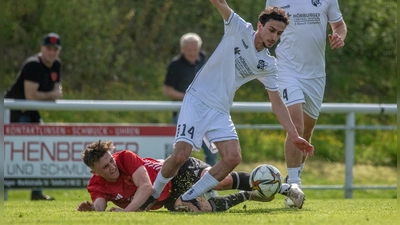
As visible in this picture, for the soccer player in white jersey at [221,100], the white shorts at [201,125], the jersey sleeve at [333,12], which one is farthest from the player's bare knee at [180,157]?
the jersey sleeve at [333,12]

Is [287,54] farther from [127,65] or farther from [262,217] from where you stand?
[127,65]

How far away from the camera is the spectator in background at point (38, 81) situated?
444 inches

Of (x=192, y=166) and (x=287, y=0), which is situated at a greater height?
(x=287, y=0)

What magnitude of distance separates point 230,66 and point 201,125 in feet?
2.07

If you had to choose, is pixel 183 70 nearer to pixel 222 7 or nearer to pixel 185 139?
pixel 185 139

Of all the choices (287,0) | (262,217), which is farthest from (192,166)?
(287,0)

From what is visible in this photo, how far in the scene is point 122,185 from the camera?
789 cm

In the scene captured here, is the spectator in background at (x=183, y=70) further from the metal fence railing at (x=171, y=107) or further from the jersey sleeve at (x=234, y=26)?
the jersey sleeve at (x=234, y=26)

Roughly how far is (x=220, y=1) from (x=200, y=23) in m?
10.7

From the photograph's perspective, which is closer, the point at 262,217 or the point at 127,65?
the point at 262,217

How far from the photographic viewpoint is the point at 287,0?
8.84 meters

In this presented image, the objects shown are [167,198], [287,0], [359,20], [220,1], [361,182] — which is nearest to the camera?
[220,1]

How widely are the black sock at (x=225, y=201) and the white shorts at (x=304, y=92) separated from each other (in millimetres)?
1151

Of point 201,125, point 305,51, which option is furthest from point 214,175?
point 305,51
